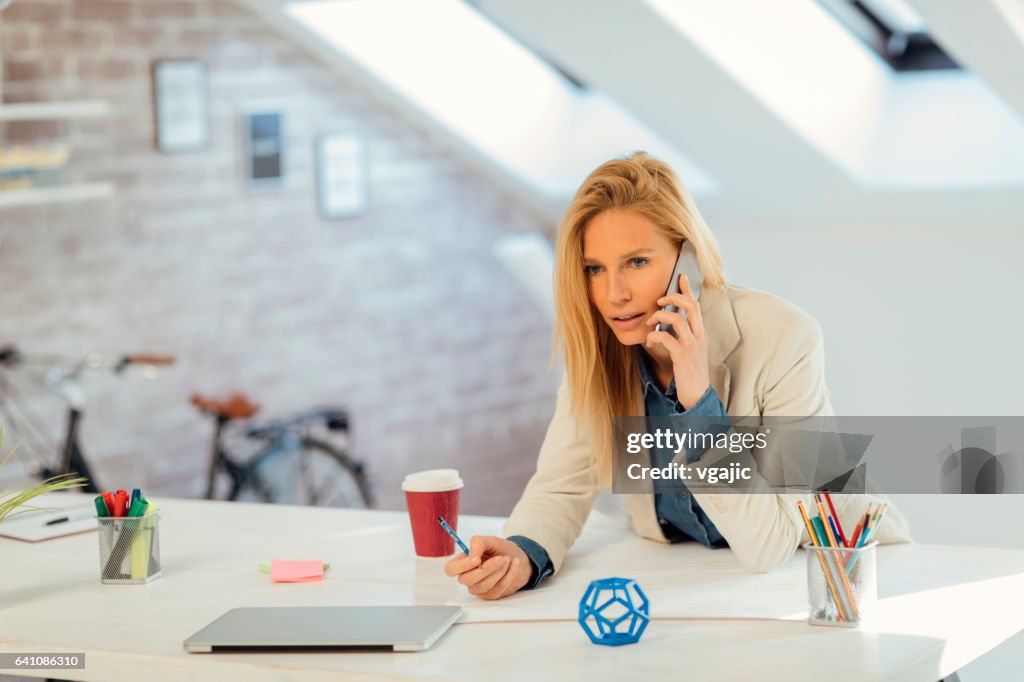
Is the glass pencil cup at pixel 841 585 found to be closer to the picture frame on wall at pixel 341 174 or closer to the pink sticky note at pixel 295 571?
the pink sticky note at pixel 295 571

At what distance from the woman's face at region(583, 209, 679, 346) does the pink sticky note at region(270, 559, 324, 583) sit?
0.59m

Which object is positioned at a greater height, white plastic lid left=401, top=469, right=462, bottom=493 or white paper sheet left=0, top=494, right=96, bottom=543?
white plastic lid left=401, top=469, right=462, bottom=493

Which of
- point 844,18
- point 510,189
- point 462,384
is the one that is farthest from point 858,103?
point 462,384

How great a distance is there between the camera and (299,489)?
14.1ft

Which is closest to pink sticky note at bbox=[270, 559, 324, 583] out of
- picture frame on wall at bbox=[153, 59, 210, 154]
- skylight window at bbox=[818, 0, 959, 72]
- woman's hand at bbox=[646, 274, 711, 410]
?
woman's hand at bbox=[646, 274, 711, 410]

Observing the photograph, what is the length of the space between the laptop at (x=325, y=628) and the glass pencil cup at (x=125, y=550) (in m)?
0.24

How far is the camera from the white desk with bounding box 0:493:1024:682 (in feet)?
4.95

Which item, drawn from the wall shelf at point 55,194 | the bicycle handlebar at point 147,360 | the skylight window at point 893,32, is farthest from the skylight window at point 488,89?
the bicycle handlebar at point 147,360

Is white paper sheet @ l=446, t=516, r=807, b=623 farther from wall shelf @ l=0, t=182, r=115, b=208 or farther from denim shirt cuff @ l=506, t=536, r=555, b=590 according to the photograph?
wall shelf @ l=0, t=182, r=115, b=208

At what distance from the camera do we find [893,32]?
4133 millimetres

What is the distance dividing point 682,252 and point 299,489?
2570 millimetres

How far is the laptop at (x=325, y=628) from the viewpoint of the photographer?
1589mm

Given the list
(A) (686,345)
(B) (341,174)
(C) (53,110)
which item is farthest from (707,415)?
(B) (341,174)

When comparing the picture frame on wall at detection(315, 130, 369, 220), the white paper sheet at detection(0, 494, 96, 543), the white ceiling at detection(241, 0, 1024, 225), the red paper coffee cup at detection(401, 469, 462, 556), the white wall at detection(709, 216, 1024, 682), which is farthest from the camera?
the picture frame on wall at detection(315, 130, 369, 220)
